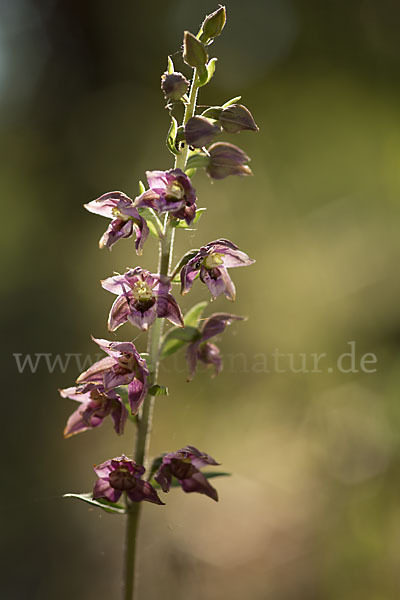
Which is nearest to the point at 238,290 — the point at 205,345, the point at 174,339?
the point at 205,345

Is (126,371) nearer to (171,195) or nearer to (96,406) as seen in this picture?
(96,406)

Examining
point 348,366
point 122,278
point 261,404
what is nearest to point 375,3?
point 348,366

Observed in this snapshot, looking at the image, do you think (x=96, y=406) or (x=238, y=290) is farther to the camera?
(x=238, y=290)

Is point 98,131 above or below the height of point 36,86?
below

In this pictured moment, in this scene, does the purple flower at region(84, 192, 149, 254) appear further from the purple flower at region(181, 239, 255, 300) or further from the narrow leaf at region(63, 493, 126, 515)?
the narrow leaf at region(63, 493, 126, 515)

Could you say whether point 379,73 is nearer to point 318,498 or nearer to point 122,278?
point 318,498

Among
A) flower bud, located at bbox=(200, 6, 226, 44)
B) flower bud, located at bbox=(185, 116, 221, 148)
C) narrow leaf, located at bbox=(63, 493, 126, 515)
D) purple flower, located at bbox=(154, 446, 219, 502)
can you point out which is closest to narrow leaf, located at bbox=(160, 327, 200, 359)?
purple flower, located at bbox=(154, 446, 219, 502)
